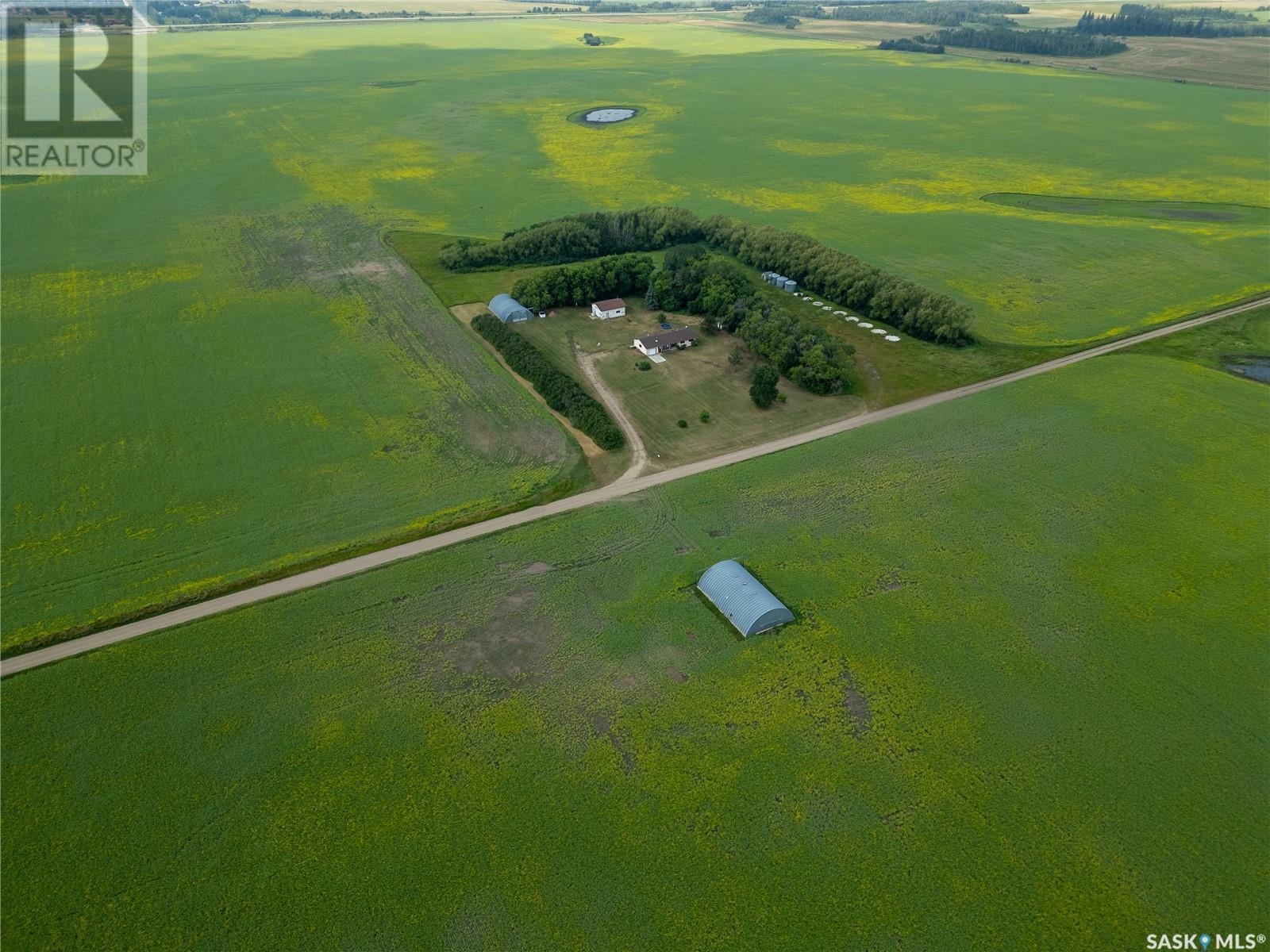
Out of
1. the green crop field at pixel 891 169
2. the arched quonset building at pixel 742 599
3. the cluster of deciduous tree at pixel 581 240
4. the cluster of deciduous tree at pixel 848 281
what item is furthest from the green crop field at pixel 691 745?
the cluster of deciduous tree at pixel 581 240

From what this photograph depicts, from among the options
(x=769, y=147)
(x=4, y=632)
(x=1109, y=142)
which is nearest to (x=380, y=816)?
(x=4, y=632)

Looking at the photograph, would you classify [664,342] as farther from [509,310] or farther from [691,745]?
[691,745]

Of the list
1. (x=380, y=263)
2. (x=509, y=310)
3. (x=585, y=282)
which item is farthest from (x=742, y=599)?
(x=380, y=263)

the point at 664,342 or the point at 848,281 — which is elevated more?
the point at 848,281

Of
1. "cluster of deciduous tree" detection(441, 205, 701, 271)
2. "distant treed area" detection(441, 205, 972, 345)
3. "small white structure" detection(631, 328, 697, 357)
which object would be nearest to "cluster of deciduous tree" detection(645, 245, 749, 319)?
"small white structure" detection(631, 328, 697, 357)

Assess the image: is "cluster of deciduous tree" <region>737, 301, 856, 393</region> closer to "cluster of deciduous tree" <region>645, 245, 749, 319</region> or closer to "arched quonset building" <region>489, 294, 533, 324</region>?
"cluster of deciduous tree" <region>645, 245, 749, 319</region>

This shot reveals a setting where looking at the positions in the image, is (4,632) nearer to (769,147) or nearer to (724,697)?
(724,697)

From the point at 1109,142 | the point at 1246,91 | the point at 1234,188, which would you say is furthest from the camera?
the point at 1246,91
